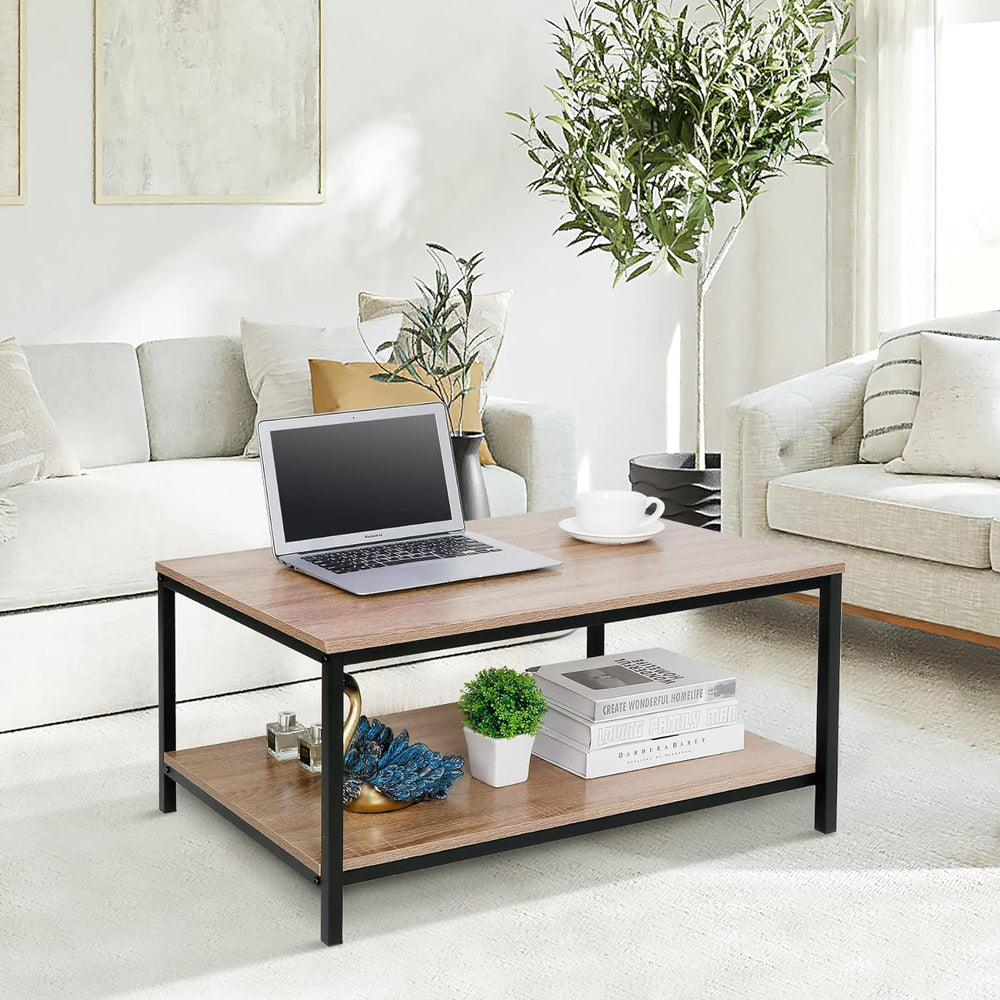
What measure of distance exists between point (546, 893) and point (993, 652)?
187cm

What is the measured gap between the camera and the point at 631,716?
8.50 feet

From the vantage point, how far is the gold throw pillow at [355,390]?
3818 millimetres

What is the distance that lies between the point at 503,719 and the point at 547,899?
29 cm

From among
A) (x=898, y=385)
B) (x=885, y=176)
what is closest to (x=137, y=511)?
(x=898, y=385)

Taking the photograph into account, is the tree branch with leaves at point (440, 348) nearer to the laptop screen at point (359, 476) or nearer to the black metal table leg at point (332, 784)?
the laptop screen at point (359, 476)

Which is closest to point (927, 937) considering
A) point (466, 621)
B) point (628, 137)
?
point (466, 621)

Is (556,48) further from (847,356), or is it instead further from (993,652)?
(993,652)

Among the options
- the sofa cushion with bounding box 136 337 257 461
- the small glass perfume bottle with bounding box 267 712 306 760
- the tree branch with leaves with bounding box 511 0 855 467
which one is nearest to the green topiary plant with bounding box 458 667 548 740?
the small glass perfume bottle with bounding box 267 712 306 760

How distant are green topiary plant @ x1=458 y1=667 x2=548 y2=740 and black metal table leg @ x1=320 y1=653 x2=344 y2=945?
341 mm

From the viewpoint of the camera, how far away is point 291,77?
14.9ft

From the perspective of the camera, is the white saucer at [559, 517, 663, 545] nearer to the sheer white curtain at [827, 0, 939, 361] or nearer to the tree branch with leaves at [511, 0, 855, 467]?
the tree branch with leaves at [511, 0, 855, 467]

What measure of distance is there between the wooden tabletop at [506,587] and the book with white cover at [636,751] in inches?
12.2

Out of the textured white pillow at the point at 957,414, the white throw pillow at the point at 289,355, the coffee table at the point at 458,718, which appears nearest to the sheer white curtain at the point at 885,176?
the textured white pillow at the point at 957,414

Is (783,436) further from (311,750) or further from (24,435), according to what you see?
(24,435)
